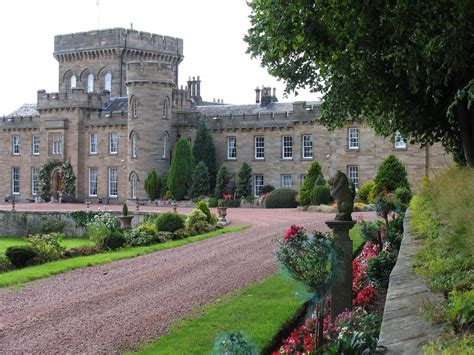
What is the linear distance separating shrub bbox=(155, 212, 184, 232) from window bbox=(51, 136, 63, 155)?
27.5 meters

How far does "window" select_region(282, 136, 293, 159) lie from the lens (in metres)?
44.5

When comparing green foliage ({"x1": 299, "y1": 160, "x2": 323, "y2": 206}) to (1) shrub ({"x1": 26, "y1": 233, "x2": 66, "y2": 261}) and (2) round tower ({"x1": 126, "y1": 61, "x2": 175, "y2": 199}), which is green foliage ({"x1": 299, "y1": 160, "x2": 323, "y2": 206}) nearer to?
(2) round tower ({"x1": 126, "y1": 61, "x2": 175, "y2": 199})

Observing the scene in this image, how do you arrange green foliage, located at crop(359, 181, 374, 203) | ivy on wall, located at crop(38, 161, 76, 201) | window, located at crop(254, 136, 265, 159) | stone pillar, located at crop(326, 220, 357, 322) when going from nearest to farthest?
stone pillar, located at crop(326, 220, 357, 322) → green foliage, located at crop(359, 181, 374, 203) → window, located at crop(254, 136, 265, 159) → ivy on wall, located at crop(38, 161, 76, 201)

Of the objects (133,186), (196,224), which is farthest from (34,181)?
(196,224)

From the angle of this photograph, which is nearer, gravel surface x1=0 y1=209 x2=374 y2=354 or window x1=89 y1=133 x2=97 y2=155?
gravel surface x1=0 y1=209 x2=374 y2=354

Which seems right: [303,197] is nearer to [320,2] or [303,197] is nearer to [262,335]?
[320,2]

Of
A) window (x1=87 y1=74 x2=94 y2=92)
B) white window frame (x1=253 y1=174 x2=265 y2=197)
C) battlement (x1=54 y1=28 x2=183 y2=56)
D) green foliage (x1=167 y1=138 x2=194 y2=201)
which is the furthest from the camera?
window (x1=87 y1=74 x2=94 y2=92)

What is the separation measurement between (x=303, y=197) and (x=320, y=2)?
83.0 feet

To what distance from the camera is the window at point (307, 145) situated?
43.6 metres

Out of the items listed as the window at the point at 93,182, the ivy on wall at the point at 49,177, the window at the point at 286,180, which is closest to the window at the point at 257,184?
the window at the point at 286,180

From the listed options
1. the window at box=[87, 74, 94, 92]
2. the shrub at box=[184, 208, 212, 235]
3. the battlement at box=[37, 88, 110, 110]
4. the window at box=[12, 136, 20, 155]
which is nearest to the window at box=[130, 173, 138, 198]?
the battlement at box=[37, 88, 110, 110]

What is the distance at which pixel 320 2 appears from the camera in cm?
1202

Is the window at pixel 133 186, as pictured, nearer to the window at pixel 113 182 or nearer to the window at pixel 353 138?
the window at pixel 113 182

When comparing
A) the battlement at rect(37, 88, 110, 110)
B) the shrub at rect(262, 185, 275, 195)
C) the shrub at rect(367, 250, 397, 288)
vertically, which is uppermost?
the battlement at rect(37, 88, 110, 110)
